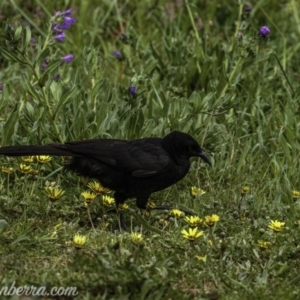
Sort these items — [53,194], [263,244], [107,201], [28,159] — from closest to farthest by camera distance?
[263,244] → [53,194] → [107,201] → [28,159]

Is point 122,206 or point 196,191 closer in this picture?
point 122,206

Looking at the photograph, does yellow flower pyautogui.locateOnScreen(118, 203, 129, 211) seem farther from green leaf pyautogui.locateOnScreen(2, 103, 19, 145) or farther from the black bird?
green leaf pyautogui.locateOnScreen(2, 103, 19, 145)

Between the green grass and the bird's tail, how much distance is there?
0.26 meters

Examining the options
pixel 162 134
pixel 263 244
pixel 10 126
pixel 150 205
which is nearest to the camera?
pixel 263 244

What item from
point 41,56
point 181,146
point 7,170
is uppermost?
point 41,56

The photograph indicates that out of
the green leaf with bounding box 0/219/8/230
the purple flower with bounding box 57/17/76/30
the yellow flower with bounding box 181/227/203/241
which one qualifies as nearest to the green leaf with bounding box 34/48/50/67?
the purple flower with bounding box 57/17/76/30

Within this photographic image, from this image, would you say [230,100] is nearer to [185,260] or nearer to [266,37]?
[266,37]

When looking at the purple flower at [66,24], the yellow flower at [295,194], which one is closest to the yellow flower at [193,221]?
the yellow flower at [295,194]

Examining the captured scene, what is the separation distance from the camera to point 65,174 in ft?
19.2

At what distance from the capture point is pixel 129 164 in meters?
5.40

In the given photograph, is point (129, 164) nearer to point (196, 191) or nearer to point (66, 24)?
point (196, 191)

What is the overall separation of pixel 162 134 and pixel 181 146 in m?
0.72

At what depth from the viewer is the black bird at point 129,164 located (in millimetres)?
5367

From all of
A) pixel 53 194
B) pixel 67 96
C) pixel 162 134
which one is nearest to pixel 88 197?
pixel 53 194
